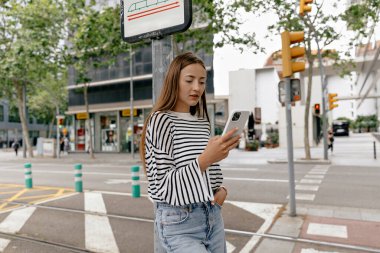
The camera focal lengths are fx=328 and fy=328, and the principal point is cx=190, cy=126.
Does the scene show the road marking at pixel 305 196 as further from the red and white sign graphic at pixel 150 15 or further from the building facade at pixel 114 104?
the building facade at pixel 114 104

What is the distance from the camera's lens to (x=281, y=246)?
14.2ft

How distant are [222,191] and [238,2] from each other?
47.0 feet

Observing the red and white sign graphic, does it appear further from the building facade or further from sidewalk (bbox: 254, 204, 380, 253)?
the building facade

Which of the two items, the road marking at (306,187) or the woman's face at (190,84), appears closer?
the woman's face at (190,84)

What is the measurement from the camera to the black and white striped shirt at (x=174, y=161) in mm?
1635

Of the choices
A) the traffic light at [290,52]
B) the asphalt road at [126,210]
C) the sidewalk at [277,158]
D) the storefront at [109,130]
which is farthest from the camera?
the storefront at [109,130]

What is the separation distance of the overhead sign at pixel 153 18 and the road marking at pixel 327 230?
3884 mm

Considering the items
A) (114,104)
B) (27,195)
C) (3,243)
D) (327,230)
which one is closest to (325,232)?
(327,230)

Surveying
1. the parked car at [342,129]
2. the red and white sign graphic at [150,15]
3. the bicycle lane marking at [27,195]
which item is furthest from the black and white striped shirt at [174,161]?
the parked car at [342,129]

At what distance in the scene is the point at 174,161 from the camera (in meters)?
1.71

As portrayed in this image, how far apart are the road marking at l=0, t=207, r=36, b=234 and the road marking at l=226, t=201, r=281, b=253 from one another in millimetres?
3762

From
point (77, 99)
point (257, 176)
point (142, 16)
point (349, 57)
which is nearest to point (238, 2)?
point (349, 57)

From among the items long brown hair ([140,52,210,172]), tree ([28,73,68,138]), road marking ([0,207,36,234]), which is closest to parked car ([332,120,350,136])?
tree ([28,73,68,138])

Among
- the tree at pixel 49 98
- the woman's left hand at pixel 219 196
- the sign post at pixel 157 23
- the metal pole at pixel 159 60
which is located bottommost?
the woman's left hand at pixel 219 196
